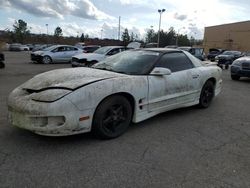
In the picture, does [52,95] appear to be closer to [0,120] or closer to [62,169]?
[62,169]

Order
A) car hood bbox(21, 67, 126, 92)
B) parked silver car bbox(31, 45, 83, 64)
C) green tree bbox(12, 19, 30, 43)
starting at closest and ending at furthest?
1. car hood bbox(21, 67, 126, 92)
2. parked silver car bbox(31, 45, 83, 64)
3. green tree bbox(12, 19, 30, 43)

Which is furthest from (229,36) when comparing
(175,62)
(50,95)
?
(50,95)

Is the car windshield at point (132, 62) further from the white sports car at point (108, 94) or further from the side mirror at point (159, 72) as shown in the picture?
the side mirror at point (159, 72)

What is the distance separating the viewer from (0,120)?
184 inches

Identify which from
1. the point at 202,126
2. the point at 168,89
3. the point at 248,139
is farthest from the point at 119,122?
the point at 248,139

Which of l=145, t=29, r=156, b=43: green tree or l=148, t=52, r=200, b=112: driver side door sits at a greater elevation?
l=145, t=29, r=156, b=43: green tree

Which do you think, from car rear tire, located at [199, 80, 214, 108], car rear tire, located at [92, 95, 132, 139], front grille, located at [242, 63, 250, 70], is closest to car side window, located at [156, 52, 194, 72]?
car rear tire, located at [199, 80, 214, 108]

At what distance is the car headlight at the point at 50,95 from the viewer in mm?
3475

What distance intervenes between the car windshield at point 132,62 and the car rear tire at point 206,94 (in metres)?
1.59

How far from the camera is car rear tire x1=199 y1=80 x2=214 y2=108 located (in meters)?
5.93

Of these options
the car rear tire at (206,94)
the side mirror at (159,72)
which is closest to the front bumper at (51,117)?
the side mirror at (159,72)

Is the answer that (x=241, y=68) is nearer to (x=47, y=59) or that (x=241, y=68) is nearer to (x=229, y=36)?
(x=47, y=59)

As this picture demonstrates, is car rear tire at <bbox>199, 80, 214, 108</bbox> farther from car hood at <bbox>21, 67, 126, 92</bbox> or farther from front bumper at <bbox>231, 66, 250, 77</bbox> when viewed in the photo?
front bumper at <bbox>231, 66, 250, 77</bbox>

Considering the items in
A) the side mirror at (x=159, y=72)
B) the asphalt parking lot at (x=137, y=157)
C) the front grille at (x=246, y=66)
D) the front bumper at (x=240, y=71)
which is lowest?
the asphalt parking lot at (x=137, y=157)
